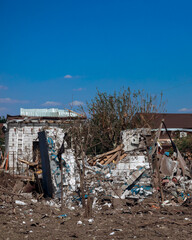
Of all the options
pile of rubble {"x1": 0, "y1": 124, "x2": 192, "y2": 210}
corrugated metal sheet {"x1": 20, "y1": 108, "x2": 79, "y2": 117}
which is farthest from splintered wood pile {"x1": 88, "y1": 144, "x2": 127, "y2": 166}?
corrugated metal sheet {"x1": 20, "y1": 108, "x2": 79, "y2": 117}

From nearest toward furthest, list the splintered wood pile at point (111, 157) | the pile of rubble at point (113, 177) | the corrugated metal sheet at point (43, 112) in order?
the pile of rubble at point (113, 177)
the splintered wood pile at point (111, 157)
the corrugated metal sheet at point (43, 112)

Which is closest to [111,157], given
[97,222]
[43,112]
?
[97,222]

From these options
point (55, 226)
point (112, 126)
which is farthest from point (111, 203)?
point (112, 126)

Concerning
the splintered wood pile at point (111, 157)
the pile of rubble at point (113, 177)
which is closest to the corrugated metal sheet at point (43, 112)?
the splintered wood pile at point (111, 157)

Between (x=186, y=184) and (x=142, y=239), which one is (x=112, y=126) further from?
(x=142, y=239)

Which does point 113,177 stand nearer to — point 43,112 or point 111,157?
point 111,157

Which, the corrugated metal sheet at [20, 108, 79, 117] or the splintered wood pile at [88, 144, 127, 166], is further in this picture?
the corrugated metal sheet at [20, 108, 79, 117]

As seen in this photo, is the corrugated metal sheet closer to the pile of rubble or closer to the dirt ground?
the pile of rubble

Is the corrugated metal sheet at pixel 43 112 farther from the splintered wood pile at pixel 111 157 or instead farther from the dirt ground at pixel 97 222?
the dirt ground at pixel 97 222

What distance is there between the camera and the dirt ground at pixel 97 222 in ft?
20.6

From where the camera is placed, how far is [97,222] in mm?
7477

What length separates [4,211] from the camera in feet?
28.4

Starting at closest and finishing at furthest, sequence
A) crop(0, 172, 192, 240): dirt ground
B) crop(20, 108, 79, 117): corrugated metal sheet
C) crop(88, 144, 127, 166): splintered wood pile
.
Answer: crop(0, 172, 192, 240): dirt ground
crop(88, 144, 127, 166): splintered wood pile
crop(20, 108, 79, 117): corrugated metal sheet

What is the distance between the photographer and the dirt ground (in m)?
6.28
